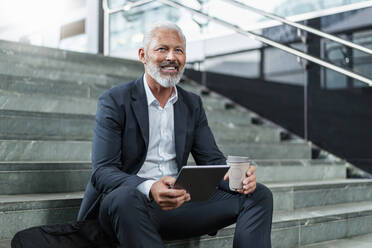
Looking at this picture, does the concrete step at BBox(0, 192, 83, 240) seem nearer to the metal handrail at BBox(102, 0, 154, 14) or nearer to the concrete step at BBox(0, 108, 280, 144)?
the concrete step at BBox(0, 108, 280, 144)

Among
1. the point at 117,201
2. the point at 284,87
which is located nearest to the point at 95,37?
the point at 284,87

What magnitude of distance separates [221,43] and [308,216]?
2625 mm

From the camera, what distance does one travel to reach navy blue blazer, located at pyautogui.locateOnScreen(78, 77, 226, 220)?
1837 millimetres

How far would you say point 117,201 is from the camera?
165cm

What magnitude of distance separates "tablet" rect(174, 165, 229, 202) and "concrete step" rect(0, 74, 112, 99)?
190 centimetres

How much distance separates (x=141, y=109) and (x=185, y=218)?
0.48 meters

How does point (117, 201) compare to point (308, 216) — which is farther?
point (308, 216)

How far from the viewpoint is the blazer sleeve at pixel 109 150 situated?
70.5 inches

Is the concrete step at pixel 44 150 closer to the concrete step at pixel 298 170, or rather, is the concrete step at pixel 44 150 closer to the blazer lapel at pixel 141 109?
the blazer lapel at pixel 141 109

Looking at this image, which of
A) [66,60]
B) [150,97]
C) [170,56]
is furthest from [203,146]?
[66,60]

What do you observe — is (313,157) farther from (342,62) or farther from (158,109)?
(158,109)

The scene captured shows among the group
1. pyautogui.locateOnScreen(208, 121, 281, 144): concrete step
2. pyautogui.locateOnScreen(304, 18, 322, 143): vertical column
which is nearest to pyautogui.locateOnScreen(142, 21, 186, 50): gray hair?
pyautogui.locateOnScreen(208, 121, 281, 144): concrete step

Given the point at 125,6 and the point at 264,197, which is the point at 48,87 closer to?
the point at 264,197

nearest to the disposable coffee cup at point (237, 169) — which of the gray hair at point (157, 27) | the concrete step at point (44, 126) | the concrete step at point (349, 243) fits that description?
the gray hair at point (157, 27)
